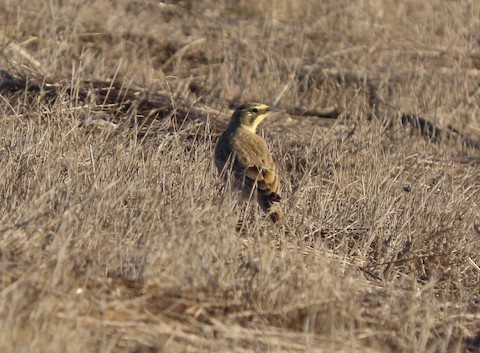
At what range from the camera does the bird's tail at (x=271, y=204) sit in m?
7.39

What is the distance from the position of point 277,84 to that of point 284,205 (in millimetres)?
4725

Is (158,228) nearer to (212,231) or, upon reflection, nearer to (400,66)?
(212,231)

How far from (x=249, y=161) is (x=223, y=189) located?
38 centimetres

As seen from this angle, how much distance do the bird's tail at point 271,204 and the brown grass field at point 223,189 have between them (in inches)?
3.5

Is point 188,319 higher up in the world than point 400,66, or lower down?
higher up

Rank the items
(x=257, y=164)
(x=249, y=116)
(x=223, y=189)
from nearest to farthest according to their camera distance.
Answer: (x=223, y=189) → (x=257, y=164) → (x=249, y=116)

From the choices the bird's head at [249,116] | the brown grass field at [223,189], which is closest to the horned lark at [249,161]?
the bird's head at [249,116]

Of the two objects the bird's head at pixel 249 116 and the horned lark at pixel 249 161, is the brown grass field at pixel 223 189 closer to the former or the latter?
the horned lark at pixel 249 161

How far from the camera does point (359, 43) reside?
15.0 m

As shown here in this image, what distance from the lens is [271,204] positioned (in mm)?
7477

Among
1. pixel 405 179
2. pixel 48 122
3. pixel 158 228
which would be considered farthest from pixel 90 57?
pixel 158 228

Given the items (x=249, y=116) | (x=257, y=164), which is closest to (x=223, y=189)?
(x=257, y=164)

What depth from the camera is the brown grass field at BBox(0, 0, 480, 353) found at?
5.30 meters

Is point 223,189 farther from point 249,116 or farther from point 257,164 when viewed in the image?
point 249,116
